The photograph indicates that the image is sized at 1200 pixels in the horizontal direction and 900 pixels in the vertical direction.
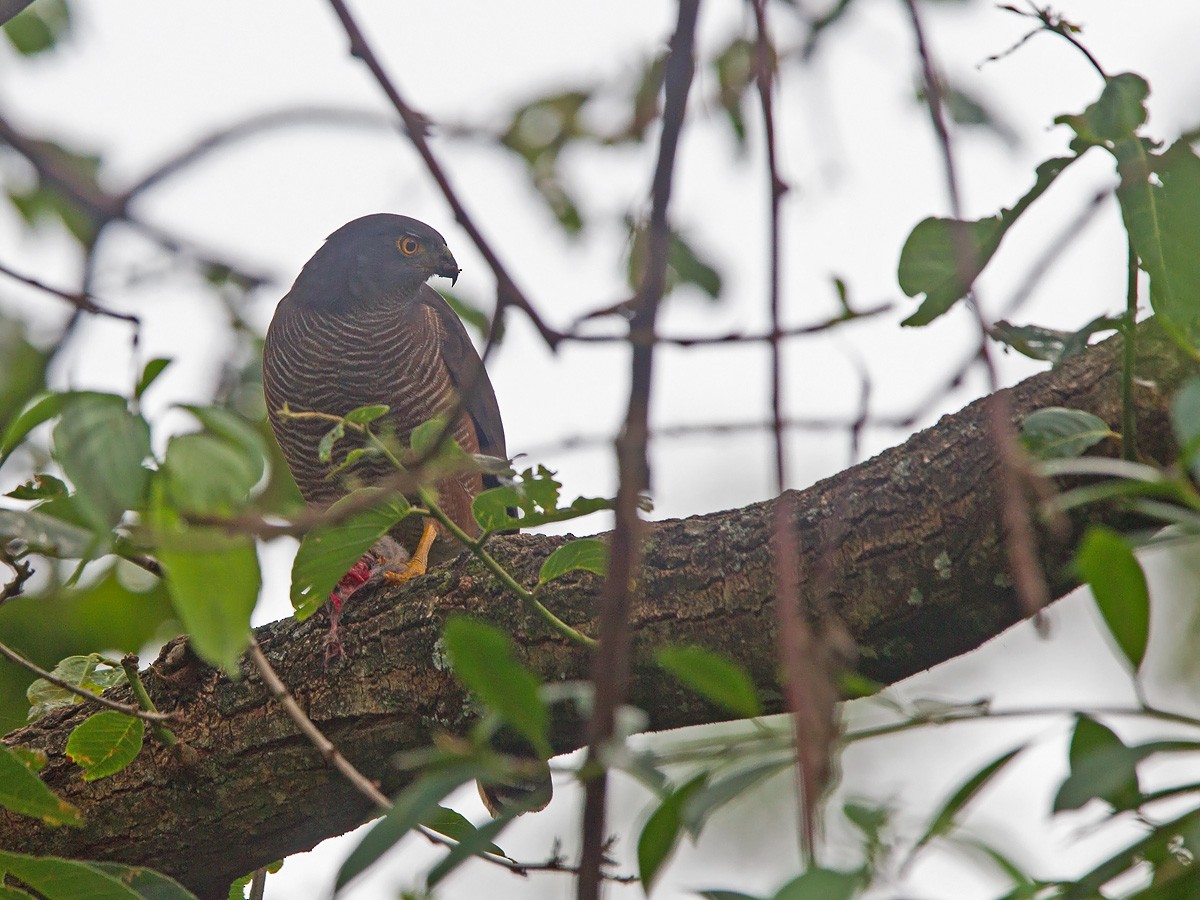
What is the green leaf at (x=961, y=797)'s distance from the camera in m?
1.08

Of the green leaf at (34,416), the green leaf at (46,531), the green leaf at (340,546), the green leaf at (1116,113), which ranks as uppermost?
the green leaf at (1116,113)

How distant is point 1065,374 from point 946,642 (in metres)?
0.60

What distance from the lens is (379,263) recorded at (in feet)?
17.7

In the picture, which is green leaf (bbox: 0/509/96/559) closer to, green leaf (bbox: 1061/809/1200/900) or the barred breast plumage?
green leaf (bbox: 1061/809/1200/900)

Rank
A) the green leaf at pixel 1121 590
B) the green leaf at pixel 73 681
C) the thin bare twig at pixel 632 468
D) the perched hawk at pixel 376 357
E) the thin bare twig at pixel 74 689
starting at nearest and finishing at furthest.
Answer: the thin bare twig at pixel 632 468 → the green leaf at pixel 1121 590 → the thin bare twig at pixel 74 689 → the green leaf at pixel 73 681 → the perched hawk at pixel 376 357

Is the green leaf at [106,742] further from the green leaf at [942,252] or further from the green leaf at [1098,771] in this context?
the green leaf at [1098,771]

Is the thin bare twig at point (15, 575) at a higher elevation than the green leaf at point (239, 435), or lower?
higher

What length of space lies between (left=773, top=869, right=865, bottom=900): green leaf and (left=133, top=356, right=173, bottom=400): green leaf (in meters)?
0.79

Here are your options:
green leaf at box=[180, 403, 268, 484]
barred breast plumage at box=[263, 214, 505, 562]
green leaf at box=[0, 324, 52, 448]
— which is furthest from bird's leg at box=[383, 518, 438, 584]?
green leaf at box=[180, 403, 268, 484]

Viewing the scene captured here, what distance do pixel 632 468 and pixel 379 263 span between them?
180 inches

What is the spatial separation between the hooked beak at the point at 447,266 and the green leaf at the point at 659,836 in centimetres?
444

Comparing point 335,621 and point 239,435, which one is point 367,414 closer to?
point 239,435

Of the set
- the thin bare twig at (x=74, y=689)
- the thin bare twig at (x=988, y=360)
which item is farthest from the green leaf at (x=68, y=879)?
the thin bare twig at (x=988, y=360)

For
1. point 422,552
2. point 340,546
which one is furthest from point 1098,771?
point 422,552
